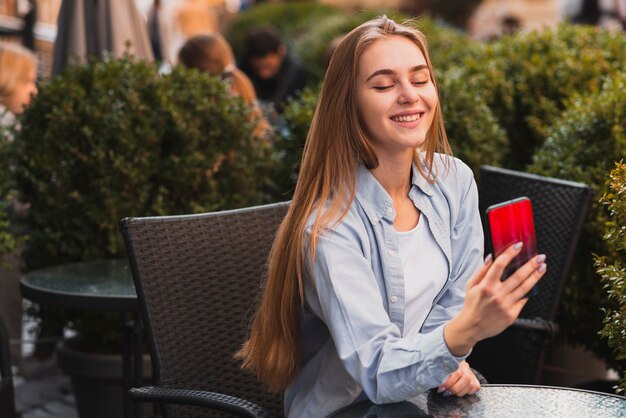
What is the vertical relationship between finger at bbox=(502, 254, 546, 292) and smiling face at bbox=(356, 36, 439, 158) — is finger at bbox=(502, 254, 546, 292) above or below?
below

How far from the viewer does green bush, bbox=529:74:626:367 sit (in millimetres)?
4105

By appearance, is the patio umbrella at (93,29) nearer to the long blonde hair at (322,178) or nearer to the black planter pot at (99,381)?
the black planter pot at (99,381)

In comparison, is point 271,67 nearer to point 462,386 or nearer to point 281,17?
point 281,17

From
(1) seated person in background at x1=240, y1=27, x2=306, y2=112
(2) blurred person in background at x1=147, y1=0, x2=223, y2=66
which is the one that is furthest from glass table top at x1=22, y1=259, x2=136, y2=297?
(1) seated person in background at x1=240, y1=27, x2=306, y2=112

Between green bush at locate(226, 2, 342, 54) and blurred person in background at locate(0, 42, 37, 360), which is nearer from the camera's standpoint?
blurred person in background at locate(0, 42, 37, 360)

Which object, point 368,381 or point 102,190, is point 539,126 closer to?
point 102,190

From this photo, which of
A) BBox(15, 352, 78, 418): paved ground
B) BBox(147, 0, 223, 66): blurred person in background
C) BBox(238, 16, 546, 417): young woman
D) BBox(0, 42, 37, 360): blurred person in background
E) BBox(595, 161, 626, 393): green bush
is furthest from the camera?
BBox(147, 0, 223, 66): blurred person in background

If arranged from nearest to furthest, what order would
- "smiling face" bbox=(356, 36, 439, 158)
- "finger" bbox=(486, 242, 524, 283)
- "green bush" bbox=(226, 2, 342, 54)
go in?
1. "finger" bbox=(486, 242, 524, 283)
2. "smiling face" bbox=(356, 36, 439, 158)
3. "green bush" bbox=(226, 2, 342, 54)

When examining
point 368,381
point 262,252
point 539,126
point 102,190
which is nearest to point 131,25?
point 102,190

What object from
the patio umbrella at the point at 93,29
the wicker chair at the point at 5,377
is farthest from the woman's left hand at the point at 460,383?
the patio umbrella at the point at 93,29

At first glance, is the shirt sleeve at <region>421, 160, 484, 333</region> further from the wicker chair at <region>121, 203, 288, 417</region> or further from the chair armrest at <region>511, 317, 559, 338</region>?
the chair armrest at <region>511, 317, 559, 338</region>

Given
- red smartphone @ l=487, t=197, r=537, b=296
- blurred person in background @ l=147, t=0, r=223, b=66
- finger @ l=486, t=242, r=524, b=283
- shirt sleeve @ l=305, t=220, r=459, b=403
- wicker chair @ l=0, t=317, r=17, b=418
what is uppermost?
blurred person in background @ l=147, t=0, r=223, b=66

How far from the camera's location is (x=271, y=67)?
1077 cm

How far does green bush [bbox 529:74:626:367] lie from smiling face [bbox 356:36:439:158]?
1.79 m
